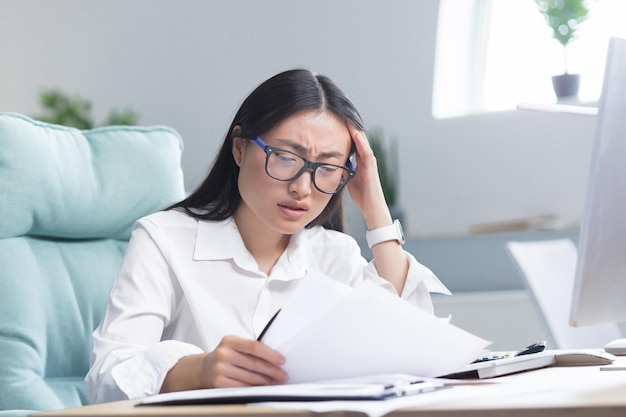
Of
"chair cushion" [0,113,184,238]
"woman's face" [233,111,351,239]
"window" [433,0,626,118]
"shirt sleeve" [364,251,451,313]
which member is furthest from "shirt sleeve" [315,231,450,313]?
"window" [433,0,626,118]

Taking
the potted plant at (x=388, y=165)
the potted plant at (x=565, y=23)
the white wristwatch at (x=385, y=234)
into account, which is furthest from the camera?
the potted plant at (x=388, y=165)

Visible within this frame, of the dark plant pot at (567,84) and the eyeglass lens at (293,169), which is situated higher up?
the eyeglass lens at (293,169)

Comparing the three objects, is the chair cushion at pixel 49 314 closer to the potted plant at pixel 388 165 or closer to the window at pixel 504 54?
the potted plant at pixel 388 165

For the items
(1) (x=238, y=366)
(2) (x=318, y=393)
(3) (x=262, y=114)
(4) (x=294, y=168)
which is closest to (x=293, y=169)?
(4) (x=294, y=168)

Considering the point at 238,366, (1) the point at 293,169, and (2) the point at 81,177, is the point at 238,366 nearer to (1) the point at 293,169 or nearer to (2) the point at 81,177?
(1) the point at 293,169

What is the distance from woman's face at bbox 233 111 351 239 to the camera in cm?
160

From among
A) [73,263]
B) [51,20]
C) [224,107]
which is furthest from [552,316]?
[51,20]

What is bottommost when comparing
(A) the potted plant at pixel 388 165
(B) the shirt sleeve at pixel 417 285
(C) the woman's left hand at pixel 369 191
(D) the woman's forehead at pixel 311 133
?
(A) the potted plant at pixel 388 165

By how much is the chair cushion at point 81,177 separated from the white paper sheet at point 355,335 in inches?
40.1

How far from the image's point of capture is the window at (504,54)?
3.87 metres

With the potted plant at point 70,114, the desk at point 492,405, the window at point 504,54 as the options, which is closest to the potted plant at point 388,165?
the window at point 504,54

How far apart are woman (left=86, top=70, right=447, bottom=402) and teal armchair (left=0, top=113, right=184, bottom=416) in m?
0.25

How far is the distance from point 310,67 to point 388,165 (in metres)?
0.61

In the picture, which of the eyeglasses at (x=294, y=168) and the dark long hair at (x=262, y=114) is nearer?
the eyeglasses at (x=294, y=168)
